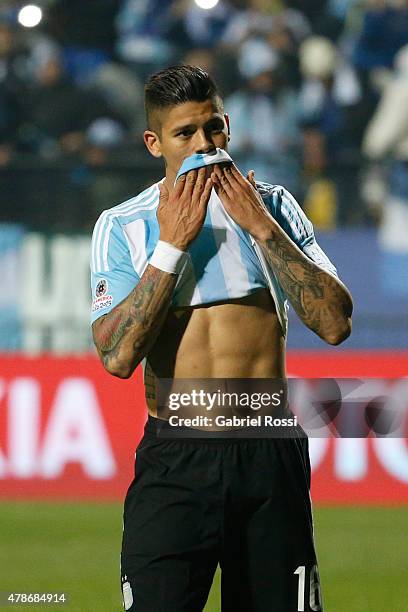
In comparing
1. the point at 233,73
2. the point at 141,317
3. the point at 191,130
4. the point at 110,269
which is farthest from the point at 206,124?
the point at 233,73

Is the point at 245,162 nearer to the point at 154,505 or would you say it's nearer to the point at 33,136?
the point at 33,136

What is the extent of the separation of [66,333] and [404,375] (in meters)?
2.25

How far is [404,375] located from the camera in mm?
7879

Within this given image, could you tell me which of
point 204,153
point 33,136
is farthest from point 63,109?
point 204,153

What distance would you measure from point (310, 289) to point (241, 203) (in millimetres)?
284

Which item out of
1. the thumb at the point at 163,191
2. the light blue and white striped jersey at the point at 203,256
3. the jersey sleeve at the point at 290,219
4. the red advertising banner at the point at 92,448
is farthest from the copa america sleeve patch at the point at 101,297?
the red advertising banner at the point at 92,448

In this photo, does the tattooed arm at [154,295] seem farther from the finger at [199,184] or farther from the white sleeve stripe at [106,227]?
the white sleeve stripe at [106,227]

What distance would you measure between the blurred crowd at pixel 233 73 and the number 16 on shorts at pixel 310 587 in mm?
5800

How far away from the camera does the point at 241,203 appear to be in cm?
313

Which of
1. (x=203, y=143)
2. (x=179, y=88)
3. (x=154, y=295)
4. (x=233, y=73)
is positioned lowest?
(x=154, y=295)

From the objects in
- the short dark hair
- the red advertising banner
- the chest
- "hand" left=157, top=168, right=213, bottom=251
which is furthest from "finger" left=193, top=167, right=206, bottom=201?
Result: the red advertising banner

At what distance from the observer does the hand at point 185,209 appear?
3100 mm

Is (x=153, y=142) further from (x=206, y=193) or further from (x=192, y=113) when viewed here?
(x=206, y=193)

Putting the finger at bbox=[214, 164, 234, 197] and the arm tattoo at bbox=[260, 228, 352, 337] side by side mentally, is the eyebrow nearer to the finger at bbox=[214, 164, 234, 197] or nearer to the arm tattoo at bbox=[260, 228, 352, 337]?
the finger at bbox=[214, 164, 234, 197]
